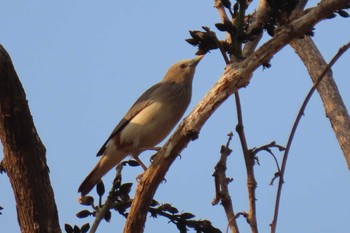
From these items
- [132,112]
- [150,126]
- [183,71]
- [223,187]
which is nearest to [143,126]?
[150,126]

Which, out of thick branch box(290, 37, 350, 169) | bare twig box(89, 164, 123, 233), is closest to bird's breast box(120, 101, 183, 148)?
thick branch box(290, 37, 350, 169)

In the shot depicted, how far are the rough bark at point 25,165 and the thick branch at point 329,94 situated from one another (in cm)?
217

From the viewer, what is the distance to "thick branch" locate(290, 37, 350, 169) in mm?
5801

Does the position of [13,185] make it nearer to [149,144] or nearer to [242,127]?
[242,127]

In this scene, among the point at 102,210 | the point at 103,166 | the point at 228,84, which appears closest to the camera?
the point at 228,84

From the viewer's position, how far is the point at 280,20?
13.4 ft

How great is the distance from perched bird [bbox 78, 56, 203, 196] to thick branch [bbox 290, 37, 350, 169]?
117cm

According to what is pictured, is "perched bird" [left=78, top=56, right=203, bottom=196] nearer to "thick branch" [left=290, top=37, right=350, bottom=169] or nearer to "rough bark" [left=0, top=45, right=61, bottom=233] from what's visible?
"thick branch" [left=290, top=37, right=350, bottom=169]

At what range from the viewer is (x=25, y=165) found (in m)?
4.63

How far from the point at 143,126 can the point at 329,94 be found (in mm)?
1632

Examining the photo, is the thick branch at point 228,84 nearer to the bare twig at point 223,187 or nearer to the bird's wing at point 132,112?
the bare twig at point 223,187

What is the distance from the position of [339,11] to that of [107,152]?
341 cm

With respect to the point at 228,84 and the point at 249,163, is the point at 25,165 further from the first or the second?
the point at 249,163

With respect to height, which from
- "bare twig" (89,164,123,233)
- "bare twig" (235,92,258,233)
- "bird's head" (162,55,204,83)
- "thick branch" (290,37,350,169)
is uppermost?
"bird's head" (162,55,204,83)
